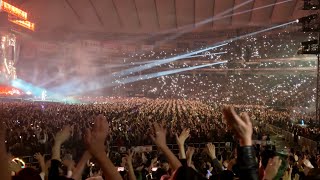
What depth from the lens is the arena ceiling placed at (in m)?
36.4

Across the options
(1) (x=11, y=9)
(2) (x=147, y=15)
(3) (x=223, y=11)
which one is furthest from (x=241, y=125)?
(2) (x=147, y=15)

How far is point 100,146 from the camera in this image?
1776mm

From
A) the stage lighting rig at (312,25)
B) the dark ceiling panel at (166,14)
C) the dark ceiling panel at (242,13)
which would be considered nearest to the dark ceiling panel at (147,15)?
the dark ceiling panel at (166,14)

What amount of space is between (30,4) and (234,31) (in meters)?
22.7

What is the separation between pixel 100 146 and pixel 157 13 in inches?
1482

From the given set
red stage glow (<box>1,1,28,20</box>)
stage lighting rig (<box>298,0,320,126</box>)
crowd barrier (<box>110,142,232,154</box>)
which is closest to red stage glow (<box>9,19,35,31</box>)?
red stage glow (<box>1,1,28,20</box>)

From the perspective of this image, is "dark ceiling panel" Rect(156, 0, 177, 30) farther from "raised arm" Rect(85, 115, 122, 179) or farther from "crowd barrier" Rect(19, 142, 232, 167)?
"raised arm" Rect(85, 115, 122, 179)

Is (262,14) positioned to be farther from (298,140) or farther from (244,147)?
(244,147)

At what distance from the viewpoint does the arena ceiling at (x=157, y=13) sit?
119ft

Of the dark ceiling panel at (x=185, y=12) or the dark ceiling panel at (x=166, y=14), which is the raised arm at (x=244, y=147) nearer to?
the dark ceiling panel at (x=185, y=12)

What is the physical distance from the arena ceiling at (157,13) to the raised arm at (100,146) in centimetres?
3520

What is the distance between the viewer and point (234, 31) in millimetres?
46594

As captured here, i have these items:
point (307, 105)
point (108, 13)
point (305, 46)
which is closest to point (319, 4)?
point (305, 46)

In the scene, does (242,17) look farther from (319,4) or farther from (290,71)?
(319,4)
